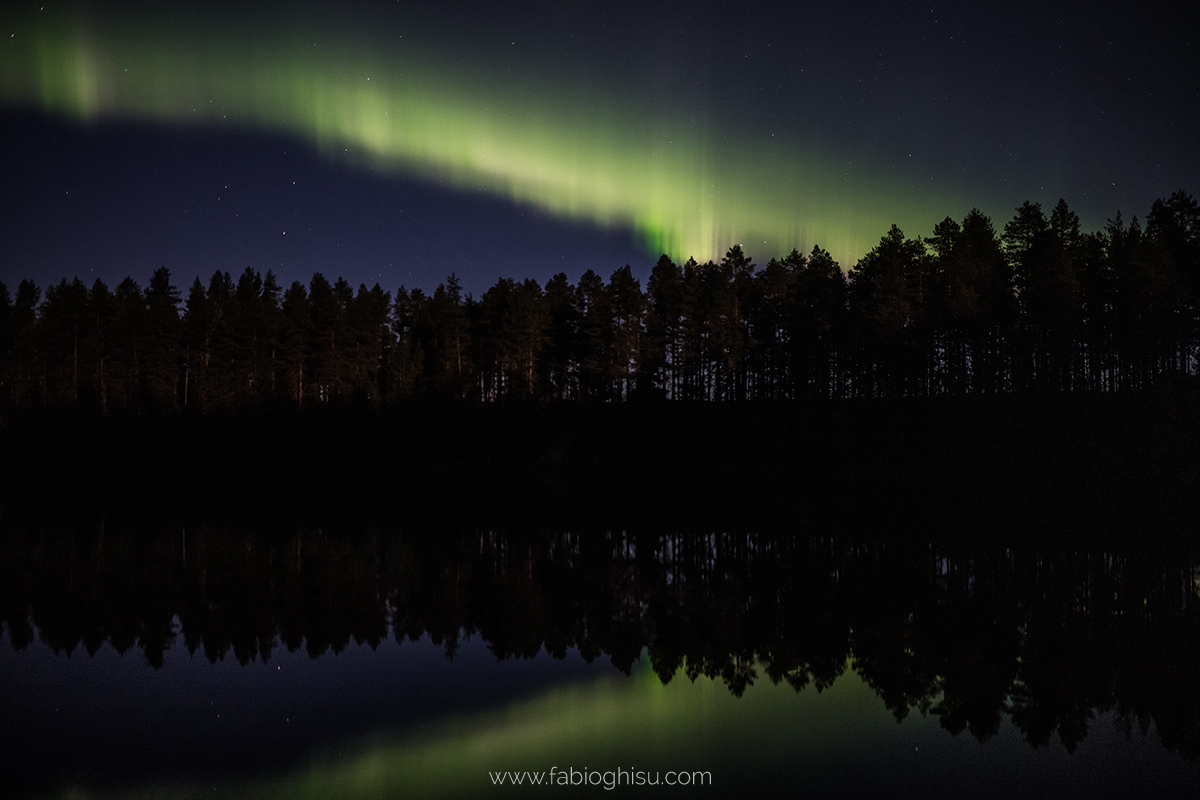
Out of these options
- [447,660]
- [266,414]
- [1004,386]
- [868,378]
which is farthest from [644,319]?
[447,660]

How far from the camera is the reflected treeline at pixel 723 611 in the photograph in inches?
484

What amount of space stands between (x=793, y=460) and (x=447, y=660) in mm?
53474

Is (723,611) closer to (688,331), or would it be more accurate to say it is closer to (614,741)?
(614,741)

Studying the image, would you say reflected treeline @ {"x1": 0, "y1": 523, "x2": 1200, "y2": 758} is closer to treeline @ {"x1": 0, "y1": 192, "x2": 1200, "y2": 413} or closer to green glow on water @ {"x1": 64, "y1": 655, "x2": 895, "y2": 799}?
green glow on water @ {"x1": 64, "y1": 655, "x2": 895, "y2": 799}

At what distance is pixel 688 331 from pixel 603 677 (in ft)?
251

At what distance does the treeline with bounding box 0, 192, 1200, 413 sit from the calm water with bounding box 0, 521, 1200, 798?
Result: 4948 cm

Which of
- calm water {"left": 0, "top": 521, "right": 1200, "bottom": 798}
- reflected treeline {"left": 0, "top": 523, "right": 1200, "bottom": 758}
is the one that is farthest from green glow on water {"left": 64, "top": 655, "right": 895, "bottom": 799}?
reflected treeline {"left": 0, "top": 523, "right": 1200, "bottom": 758}

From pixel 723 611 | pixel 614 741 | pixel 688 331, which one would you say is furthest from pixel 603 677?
pixel 688 331

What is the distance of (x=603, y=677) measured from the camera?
1305 cm

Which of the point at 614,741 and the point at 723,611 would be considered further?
the point at 723,611

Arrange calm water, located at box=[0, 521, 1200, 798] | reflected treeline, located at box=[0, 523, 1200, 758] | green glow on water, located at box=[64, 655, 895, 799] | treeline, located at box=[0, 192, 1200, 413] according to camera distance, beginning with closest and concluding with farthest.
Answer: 1. green glow on water, located at box=[64, 655, 895, 799]
2. calm water, located at box=[0, 521, 1200, 798]
3. reflected treeline, located at box=[0, 523, 1200, 758]
4. treeline, located at box=[0, 192, 1200, 413]

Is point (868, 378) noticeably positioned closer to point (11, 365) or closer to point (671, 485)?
point (671, 485)

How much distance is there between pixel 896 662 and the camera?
13.3 meters

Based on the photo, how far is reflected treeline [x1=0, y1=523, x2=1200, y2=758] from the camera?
12289mm
